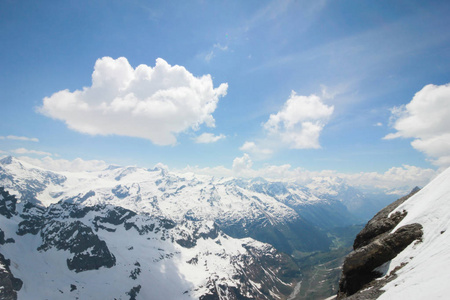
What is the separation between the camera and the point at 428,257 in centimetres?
1510

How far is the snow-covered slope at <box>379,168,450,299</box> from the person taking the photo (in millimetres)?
12680

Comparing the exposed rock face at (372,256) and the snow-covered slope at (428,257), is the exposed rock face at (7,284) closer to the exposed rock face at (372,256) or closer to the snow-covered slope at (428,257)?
the exposed rock face at (372,256)

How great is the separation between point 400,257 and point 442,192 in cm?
877

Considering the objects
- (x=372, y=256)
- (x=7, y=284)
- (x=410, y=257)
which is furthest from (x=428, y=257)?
(x=7, y=284)

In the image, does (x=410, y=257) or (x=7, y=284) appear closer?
(x=410, y=257)

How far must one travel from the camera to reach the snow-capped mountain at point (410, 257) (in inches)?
526

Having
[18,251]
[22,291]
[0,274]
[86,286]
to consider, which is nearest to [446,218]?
[0,274]

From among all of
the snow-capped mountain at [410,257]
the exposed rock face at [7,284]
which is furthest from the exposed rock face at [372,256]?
the exposed rock face at [7,284]

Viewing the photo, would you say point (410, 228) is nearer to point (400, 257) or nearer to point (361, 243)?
point (400, 257)

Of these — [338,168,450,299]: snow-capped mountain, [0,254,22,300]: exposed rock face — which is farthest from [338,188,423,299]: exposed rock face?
[0,254,22,300]: exposed rock face

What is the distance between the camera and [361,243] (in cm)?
2522

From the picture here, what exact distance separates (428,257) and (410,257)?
1.64 metres

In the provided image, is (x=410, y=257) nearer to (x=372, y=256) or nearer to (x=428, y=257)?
(x=428, y=257)

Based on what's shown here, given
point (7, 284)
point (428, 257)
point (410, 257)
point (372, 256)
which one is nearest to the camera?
point (428, 257)
